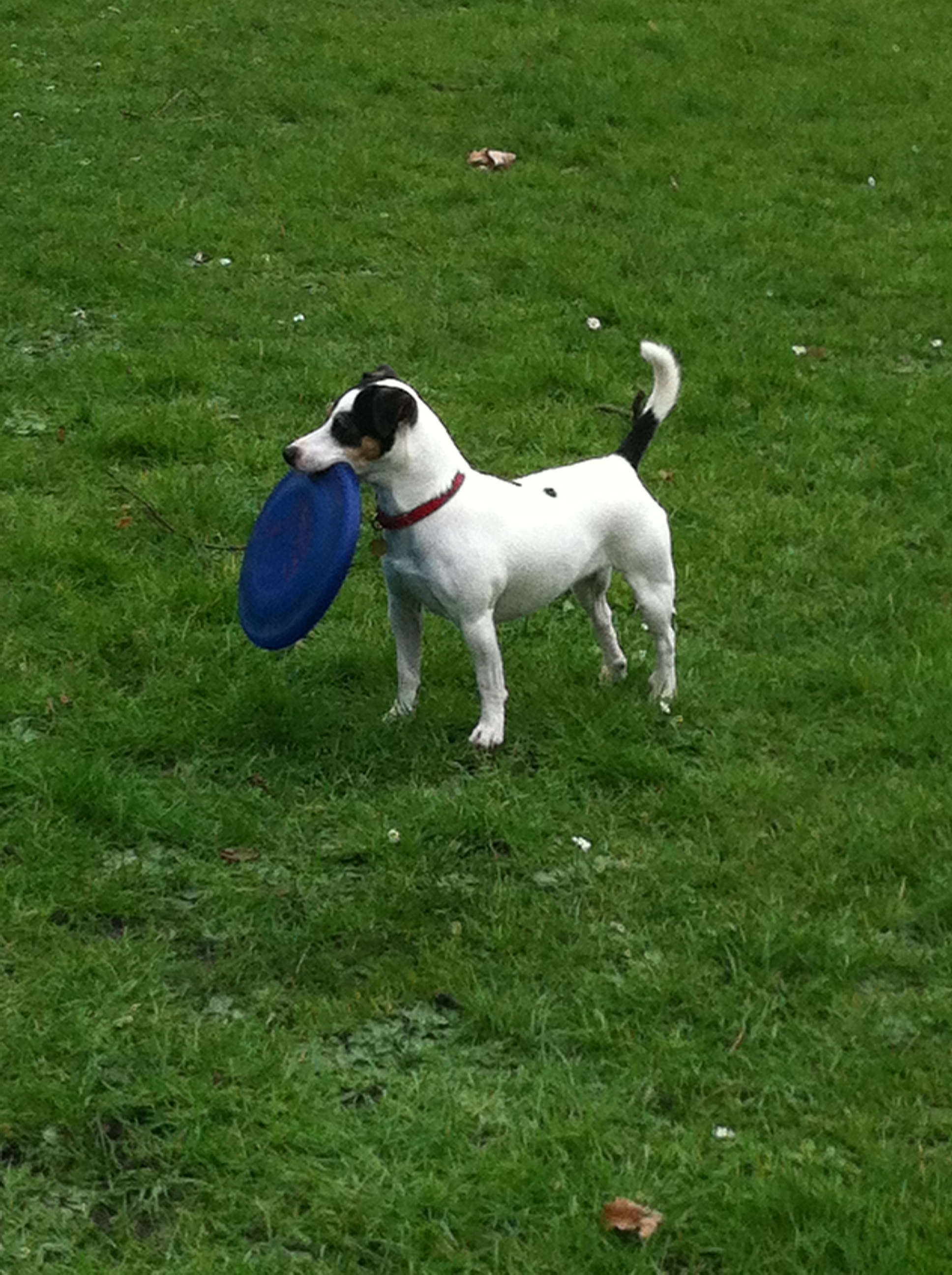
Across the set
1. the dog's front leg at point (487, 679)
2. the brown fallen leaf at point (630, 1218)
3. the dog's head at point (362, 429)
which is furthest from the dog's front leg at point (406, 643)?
the brown fallen leaf at point (630, 1218)

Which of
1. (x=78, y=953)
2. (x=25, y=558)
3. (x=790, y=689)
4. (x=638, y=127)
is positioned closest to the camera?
(x=78, y=953)

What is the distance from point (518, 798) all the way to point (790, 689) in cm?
120

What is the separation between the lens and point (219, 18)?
40.1 ft

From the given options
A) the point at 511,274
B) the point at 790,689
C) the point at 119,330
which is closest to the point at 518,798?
the point at 790,689

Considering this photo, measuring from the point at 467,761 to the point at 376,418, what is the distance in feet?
3.82

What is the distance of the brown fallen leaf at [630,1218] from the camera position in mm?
3201

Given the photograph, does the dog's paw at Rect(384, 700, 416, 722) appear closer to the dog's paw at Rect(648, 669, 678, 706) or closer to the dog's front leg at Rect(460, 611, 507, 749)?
the dog's front leg at Rect(460, 611, 507, 749)

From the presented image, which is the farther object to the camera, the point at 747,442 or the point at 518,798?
the point at 747,442

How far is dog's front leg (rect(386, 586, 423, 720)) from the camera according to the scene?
16.1ft

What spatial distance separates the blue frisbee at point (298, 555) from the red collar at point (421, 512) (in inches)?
4.4

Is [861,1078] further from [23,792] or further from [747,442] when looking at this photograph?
[747,442]

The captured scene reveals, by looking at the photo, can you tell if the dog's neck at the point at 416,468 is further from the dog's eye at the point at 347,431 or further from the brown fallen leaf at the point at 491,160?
the brown fallen leaf at the point at 491,160

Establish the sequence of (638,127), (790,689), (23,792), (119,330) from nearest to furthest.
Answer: (23,792) < (790,689) < (119,330) < (638,127)

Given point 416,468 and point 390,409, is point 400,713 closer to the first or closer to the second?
point 416,468
